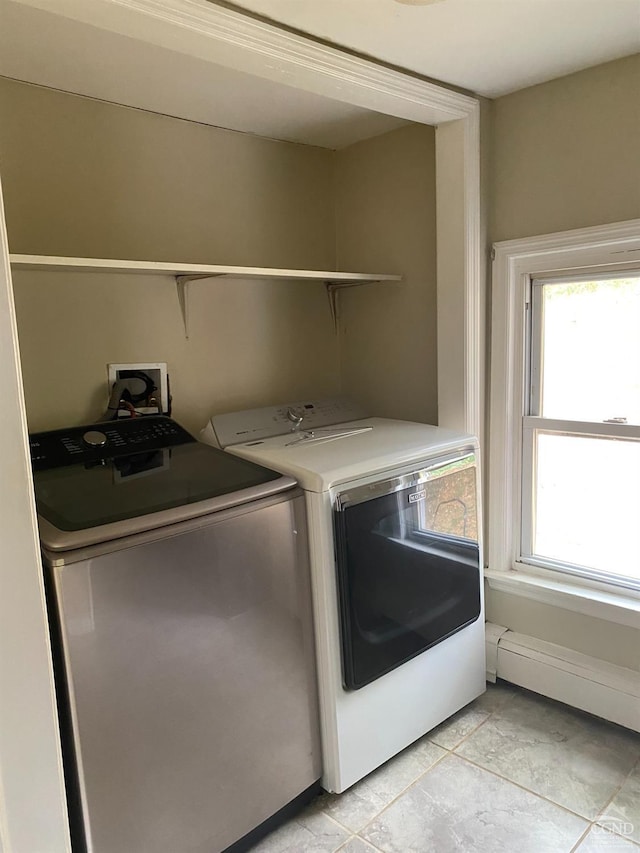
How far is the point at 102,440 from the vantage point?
6.09 feet

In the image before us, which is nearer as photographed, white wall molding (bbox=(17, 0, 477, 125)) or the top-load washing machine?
white wall molding (bbox=(17, 0, 477, 125))

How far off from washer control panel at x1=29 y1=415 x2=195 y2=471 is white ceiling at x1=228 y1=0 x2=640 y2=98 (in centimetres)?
120

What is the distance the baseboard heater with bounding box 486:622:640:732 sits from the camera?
6.55ft

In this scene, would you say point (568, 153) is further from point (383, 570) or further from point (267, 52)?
point (383, 570)

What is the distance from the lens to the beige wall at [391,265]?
2354 millimetres

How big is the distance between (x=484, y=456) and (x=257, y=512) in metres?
1.11

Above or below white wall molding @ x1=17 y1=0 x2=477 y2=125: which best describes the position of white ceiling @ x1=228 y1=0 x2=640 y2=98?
above

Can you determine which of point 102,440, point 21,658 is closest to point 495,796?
point 21,658

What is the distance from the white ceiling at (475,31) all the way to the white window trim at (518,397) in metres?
0.50

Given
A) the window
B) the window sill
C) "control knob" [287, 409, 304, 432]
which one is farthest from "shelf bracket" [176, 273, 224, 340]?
the window sill

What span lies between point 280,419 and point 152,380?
47 centimetres

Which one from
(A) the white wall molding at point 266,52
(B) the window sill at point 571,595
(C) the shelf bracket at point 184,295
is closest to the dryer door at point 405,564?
(B) the window sill at point 571,595

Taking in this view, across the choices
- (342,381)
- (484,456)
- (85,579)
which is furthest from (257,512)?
(342,381)

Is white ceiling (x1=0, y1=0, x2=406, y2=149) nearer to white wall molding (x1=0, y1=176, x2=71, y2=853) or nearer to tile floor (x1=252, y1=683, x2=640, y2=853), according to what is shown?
white wall molding (x1=0, y1=176, x2=71, y2=853)
